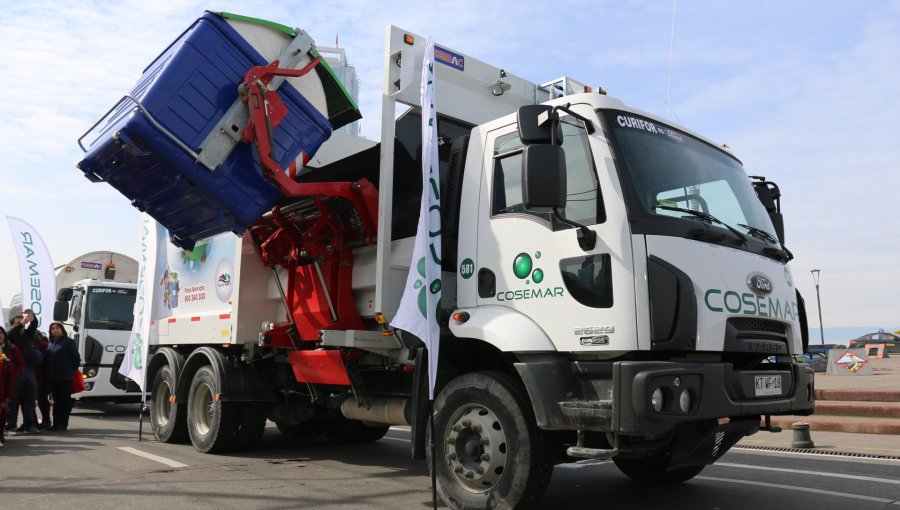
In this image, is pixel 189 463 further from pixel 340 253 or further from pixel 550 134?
pixel 550 134

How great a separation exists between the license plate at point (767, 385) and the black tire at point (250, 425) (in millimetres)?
5189

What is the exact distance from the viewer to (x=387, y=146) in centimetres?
546

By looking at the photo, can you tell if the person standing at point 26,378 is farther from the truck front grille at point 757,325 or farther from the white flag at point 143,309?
the truck front grille at point 757,325

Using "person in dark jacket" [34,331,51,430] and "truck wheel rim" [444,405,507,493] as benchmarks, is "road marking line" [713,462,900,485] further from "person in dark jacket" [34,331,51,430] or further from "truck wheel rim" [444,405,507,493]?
"person in dark jacket" [34,331,51,430]

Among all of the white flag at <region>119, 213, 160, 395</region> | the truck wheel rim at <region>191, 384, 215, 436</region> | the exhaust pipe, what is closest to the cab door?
the exhaust pipe

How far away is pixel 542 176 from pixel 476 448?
1813 mm

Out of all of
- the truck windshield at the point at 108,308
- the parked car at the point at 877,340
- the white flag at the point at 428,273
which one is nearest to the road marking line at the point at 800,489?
the white flag at the point at 428,273

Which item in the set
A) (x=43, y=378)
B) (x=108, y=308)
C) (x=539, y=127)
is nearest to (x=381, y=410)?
(x=539, y=127)

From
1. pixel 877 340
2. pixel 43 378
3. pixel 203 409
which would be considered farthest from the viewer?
pixel 877 340

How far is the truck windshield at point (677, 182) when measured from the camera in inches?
168

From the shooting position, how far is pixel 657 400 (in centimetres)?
388

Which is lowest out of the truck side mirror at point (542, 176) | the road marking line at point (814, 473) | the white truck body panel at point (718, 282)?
the road marking line at point (814, 473)

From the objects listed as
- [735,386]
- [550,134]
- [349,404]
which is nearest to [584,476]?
[349,404]

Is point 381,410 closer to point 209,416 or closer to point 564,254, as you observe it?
point 564,254
